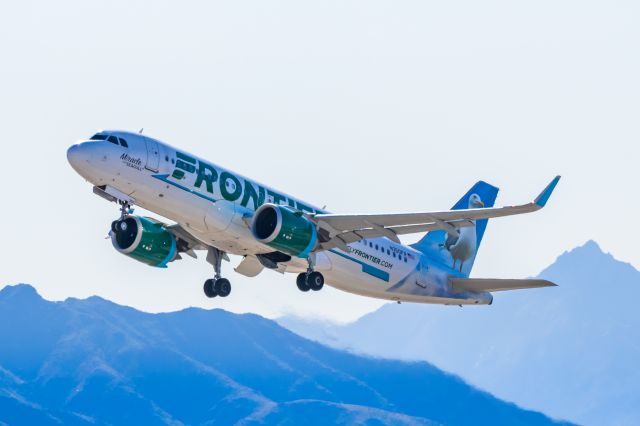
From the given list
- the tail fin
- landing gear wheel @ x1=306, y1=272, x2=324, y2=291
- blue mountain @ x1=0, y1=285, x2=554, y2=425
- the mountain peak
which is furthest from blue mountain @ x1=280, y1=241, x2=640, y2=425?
landing gear wheel @ x1=306, y1=272, x2=324, y2=291

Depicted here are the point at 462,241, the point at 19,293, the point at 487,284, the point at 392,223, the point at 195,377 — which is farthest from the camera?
the point at 19,293

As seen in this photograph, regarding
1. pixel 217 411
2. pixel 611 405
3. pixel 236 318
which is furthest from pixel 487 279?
pixel 611 405

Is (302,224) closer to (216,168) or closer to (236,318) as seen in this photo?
(216,168)

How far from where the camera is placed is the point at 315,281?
2320 inches

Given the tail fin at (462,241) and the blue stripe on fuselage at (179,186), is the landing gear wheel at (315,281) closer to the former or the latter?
the blue stripe on fuselage at (179,186)

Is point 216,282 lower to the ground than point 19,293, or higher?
lower

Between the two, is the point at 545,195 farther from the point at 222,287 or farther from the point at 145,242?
the point at 145,242

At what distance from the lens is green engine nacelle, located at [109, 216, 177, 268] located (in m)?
61.0

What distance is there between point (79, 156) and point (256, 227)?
7.89 metres

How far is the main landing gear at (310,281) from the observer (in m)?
58.8

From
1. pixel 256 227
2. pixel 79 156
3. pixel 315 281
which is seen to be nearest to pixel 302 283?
pixel 315 281

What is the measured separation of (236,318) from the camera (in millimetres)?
136000

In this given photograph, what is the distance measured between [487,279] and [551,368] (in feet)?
399

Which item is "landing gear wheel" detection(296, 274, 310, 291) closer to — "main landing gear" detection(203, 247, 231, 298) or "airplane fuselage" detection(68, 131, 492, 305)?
"airplane fuselage" detection(68, 131, 492, 305)
